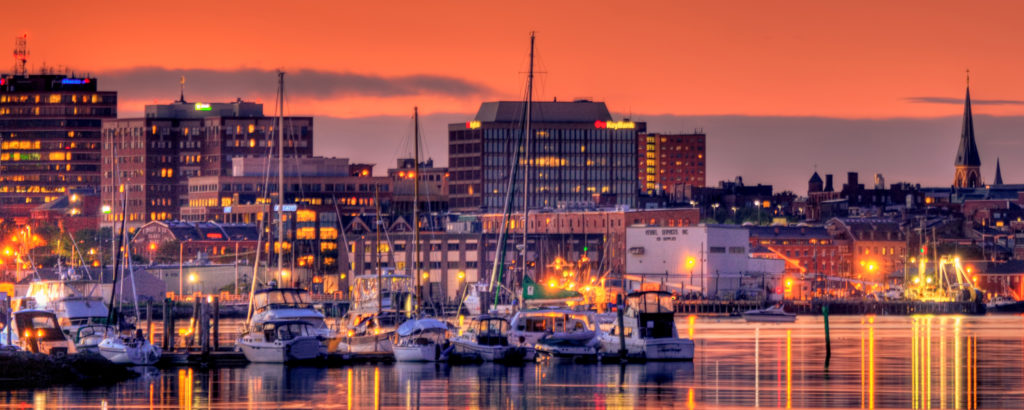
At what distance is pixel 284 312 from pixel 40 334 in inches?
514

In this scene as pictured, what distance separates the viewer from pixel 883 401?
7862 centimetres

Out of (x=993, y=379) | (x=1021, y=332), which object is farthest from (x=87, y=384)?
(x=1021, y=332)

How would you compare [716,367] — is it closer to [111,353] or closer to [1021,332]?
[111,353]

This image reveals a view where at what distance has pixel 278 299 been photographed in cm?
10325

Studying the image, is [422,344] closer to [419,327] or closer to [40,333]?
[419,327]

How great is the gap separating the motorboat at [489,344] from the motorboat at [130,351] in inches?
631

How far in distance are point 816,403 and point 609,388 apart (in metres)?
11.0

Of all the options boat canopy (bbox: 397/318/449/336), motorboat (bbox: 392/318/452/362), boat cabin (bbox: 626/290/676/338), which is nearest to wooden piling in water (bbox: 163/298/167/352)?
motorboat (bbox: 392/318/452/362)

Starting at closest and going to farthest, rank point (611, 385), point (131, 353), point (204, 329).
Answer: point (611, 385), point (131, 353), point (204, 329)

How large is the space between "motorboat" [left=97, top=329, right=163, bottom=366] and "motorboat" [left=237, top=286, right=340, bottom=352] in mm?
4842

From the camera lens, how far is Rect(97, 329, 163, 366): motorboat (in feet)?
318

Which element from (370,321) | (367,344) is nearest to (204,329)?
(367,344)

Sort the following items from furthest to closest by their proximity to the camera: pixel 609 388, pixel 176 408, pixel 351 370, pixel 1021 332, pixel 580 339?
1. pixel 1021 332
2. pixel 580 339
3. pixel 351 370
4. pixel 609 388
5. pixel 176 408

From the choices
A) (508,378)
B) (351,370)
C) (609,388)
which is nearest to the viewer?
(609,388)
